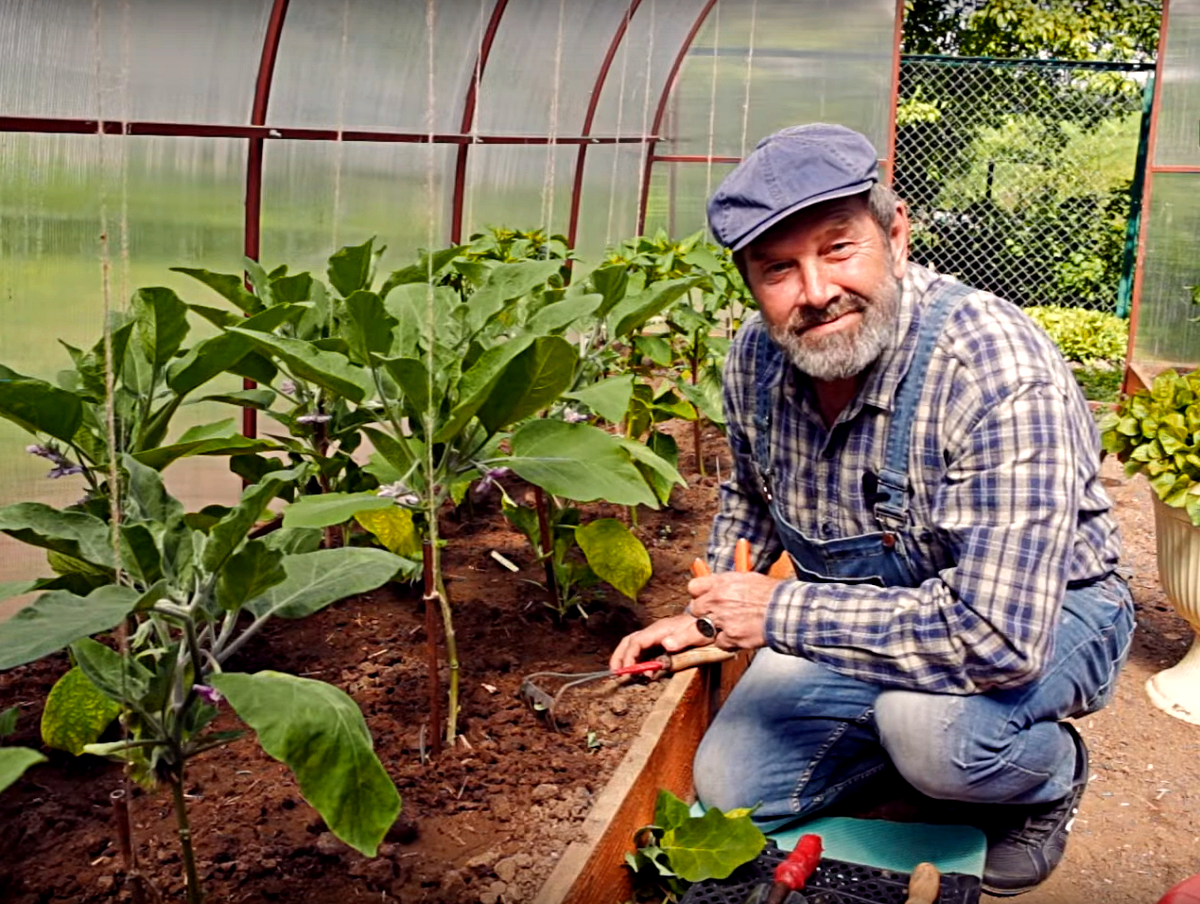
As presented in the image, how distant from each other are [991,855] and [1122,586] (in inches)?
24.5

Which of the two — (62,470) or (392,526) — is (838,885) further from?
(62,470)

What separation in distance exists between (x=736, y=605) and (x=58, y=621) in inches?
52.6

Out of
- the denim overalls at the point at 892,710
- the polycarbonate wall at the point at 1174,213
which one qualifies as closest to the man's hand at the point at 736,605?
the denim overalls at the point at 892,710

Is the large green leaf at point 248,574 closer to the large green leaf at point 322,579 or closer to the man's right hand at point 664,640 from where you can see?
the large green leaf at point 322,579

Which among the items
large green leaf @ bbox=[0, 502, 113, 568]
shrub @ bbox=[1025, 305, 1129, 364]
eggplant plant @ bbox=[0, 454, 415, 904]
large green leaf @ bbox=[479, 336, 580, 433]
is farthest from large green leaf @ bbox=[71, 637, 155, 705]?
shrub @ bbox=[1025, 305, 1129, 364]

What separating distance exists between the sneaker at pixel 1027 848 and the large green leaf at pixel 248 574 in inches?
68.7

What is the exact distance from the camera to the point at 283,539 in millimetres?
2166

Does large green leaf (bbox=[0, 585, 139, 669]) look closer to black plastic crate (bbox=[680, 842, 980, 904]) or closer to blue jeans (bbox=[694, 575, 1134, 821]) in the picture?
black plastic crate (bbox=[680, 842, 980, 904])

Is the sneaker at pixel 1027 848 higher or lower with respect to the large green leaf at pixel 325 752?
lower

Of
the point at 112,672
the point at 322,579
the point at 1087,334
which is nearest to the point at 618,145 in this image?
the point at 1087,334

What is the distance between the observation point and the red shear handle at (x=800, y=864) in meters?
2.62

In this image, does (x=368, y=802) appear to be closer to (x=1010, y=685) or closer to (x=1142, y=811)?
(x=1010, y=685)

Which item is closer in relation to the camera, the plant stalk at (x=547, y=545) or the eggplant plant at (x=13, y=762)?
the eggplant plant at (x=13, y=762)

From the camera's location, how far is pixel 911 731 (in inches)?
105
